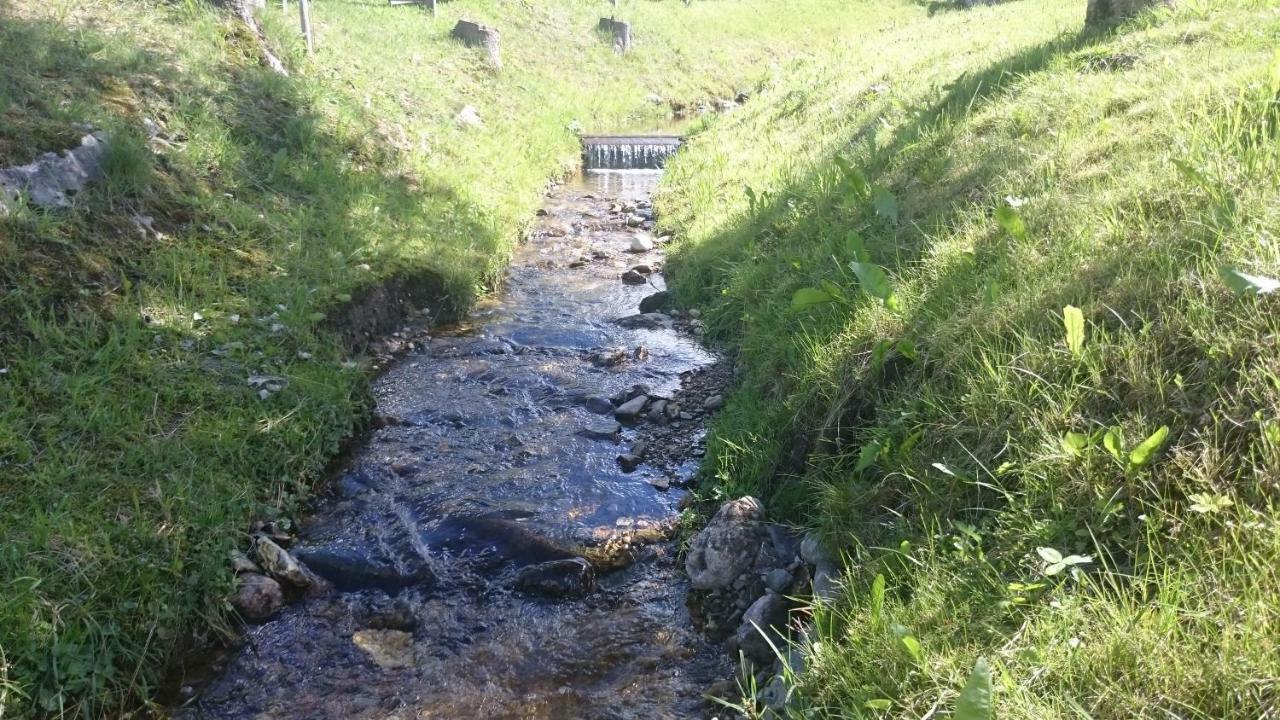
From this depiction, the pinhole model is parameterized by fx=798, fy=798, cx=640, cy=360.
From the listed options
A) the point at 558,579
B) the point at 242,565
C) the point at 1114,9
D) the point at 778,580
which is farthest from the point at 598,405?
the point at 1114,9

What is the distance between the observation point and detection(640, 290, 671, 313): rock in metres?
7.80

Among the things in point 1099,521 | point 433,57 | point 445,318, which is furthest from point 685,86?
point 1099,521

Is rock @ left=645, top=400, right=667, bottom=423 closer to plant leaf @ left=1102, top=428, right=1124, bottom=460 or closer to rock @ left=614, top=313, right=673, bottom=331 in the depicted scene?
rock @ left=614, top=313, right=673, bottom=331

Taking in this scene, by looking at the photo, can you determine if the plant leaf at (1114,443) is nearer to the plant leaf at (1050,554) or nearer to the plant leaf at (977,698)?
the plant leaf at (1050,554)

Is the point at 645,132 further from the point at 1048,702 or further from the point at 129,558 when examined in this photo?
the point at 1048,702

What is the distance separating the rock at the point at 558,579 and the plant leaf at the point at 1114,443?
8.08ft

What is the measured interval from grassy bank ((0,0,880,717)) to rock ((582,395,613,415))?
1568mm

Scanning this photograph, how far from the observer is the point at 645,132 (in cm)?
1808

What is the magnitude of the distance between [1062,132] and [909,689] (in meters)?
4.12

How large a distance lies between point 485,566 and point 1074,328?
9.79 ft

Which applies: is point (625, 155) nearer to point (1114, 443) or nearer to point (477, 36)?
point (477, 36)

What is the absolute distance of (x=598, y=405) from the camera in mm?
5828

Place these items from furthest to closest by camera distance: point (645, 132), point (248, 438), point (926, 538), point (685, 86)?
point (685, 86) → point (645, 132) → point (248, 438) → point (926, 538)

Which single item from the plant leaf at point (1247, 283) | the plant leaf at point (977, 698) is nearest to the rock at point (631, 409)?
the plant leaf at point (1247, 283)
